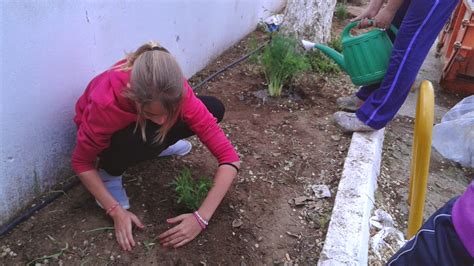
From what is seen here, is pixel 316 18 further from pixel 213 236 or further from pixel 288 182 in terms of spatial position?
pixel 213 236

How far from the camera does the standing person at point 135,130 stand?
141 cm

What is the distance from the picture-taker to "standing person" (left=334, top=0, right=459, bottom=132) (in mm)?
2268

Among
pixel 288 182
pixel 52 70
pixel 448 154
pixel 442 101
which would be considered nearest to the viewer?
pixel 52 70

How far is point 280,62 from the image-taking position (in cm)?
295

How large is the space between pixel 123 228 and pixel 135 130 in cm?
39

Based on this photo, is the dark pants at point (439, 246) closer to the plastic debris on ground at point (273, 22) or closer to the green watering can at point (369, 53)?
the green watering can at point (369, 53)

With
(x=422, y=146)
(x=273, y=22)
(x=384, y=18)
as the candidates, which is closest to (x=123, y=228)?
(x=422, y=146)

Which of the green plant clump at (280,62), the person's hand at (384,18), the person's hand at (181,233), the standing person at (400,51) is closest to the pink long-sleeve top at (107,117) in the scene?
the person's hand at (181,233)

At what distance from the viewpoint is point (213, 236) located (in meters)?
1.74

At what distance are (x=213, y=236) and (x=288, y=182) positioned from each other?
610 mm

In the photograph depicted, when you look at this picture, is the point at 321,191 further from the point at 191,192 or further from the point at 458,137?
the point at 458,137

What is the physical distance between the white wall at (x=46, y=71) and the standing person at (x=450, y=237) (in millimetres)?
1501

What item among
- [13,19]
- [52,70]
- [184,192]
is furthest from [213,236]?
[13,19]

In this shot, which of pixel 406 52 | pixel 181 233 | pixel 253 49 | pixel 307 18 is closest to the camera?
pixel 181 233
